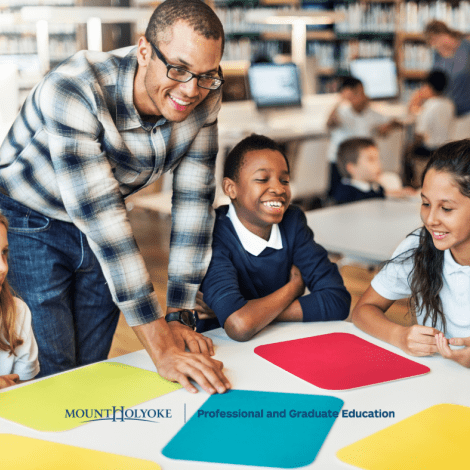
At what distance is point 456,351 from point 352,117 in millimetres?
4492

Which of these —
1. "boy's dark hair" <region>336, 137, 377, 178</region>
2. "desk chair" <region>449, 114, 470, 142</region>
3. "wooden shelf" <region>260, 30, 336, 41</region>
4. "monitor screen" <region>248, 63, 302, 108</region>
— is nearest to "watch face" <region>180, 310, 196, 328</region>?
"boy's dark hair" <region>336, 137, 377, 178</region>

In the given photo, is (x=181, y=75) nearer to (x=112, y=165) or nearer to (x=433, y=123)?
(x=112, y=165)

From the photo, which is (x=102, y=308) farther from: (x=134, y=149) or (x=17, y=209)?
(x=134, y=149)

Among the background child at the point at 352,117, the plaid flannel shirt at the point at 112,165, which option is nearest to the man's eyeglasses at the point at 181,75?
the plaid flannel shirt at the point at 112,165

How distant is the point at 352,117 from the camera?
550 centimetres

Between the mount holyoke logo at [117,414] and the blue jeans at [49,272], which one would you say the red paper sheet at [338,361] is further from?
the blue jeans at [49,272]

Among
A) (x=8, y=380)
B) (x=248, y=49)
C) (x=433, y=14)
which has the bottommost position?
(x=8, y=380)

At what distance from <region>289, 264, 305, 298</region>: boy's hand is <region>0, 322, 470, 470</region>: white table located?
19cm

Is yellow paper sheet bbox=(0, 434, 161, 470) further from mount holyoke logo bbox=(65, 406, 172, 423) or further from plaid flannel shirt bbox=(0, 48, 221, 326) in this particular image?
plaid flannel shirt bbox=(0, 48, 221, 326)

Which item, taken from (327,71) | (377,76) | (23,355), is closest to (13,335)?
(23,355)

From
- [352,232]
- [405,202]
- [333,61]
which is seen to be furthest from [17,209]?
[333,61]

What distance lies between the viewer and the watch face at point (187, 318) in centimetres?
143

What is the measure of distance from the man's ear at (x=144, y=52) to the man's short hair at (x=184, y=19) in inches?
0.5

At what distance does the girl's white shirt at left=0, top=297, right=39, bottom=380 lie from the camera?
136cm
